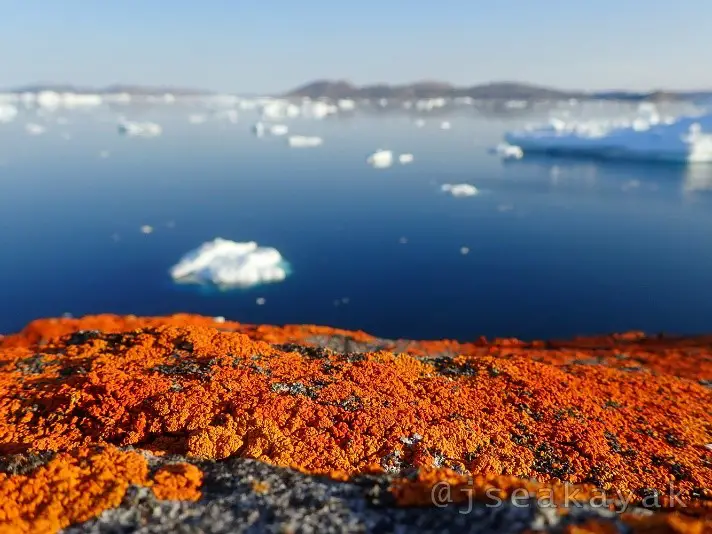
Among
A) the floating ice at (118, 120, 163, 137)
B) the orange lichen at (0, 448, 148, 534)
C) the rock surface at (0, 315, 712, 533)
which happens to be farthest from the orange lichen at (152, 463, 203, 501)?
the floating ice at (118, 120, 163, 137)

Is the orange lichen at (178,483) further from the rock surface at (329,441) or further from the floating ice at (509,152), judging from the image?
the floating ice at (509,152)

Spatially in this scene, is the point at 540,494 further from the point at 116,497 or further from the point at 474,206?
the point at 474,206

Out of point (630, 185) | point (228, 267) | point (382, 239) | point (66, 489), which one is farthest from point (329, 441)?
point (630, 185)

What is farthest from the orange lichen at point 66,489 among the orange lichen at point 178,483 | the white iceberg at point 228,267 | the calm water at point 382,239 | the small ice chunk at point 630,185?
the small ice chunk at point 630,185

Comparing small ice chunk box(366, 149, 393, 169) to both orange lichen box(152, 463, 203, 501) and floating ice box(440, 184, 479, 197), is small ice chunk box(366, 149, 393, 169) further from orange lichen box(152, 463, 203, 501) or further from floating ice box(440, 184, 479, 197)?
orange lichen box(152, 463, 203, 501)

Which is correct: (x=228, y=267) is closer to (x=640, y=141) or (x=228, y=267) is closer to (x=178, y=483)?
(x=178, y=483)

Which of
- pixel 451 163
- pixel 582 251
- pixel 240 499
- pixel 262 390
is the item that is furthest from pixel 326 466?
pixel 451 163
